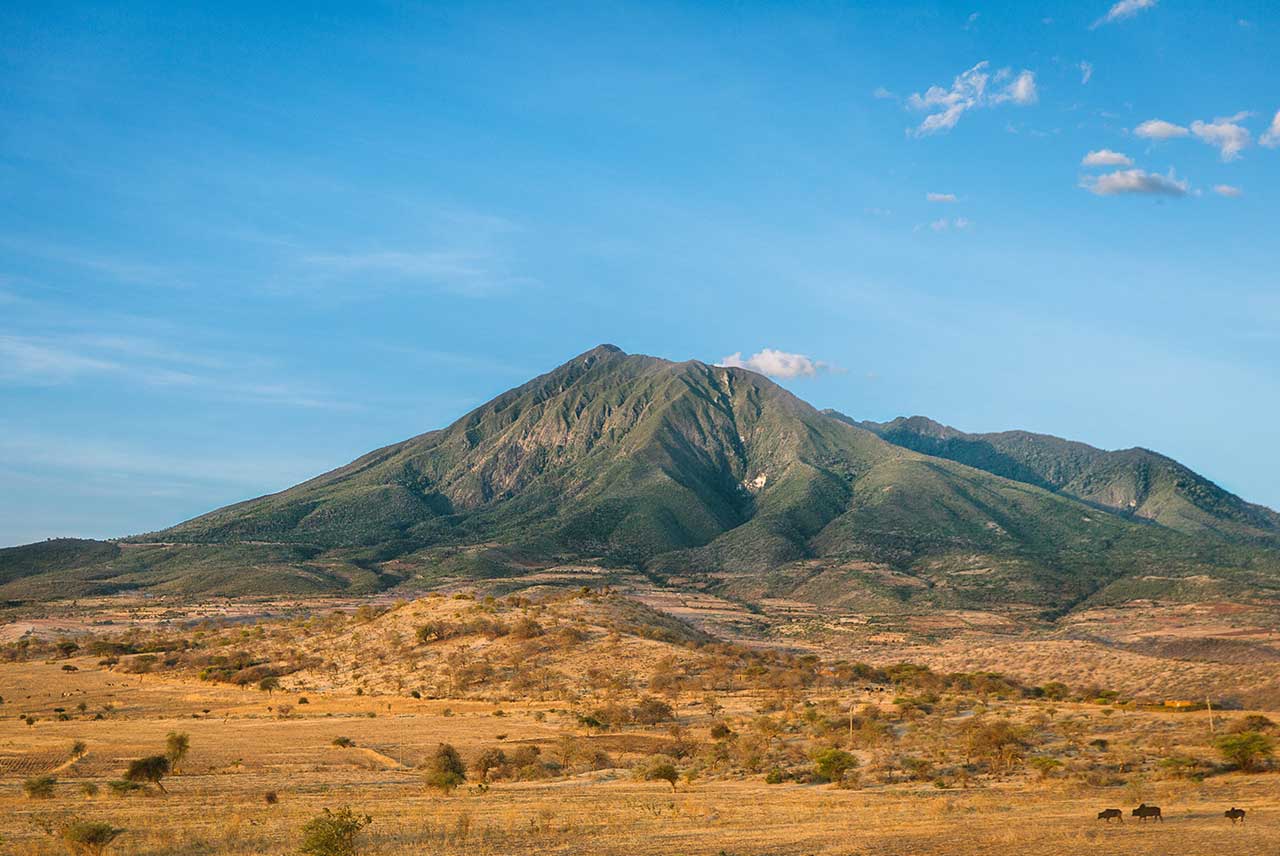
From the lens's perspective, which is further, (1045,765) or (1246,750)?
(1045,765)

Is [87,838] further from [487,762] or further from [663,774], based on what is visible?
[663,774]

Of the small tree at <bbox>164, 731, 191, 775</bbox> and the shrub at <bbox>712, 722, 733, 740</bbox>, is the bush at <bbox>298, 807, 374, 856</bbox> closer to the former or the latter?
the small tree at <bbox>164, 731, 191, 775</bbox>

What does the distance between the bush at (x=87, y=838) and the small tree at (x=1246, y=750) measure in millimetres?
37167

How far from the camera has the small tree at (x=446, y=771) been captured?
37719 mm

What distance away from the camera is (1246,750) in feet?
127

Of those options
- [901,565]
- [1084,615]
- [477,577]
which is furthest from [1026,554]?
[477,577]

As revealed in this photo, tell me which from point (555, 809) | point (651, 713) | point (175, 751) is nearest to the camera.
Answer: point (555, 809)

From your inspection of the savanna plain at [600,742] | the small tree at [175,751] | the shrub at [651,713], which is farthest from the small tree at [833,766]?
the small tree at [175,751]

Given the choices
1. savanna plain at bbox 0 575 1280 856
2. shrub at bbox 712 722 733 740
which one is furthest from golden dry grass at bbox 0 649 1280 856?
shrub at bbox 712 722 733 740

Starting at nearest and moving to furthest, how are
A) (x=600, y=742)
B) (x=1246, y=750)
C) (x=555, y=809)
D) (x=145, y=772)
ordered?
(x=555, y=809) < (x=145, y=772) < (x=1246, y=750) < (x=600, y=742)

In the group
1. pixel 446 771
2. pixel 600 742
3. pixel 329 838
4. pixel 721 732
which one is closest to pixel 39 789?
pixel 446 771

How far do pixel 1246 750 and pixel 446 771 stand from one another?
97.5 feet

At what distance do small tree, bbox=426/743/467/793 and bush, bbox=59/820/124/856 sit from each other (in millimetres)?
13910

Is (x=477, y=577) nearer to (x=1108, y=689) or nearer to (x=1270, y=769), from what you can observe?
(x=1108, y=689)
